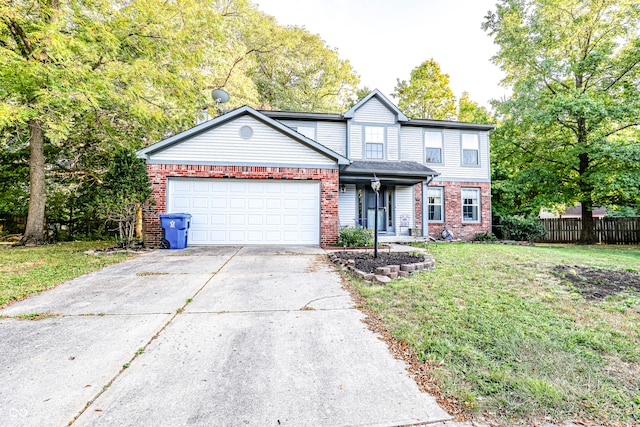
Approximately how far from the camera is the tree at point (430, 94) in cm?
2281

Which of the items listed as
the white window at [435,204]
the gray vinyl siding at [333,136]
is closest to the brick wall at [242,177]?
the gray vinyl siding at [333,136]

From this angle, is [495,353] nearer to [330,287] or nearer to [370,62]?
[330,287]

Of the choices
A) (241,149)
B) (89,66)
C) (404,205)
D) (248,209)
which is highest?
(89,66)

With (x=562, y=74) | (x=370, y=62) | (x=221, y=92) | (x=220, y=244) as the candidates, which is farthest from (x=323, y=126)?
(x=370, y=62)

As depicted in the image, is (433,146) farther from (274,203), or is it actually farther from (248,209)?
(248,209)

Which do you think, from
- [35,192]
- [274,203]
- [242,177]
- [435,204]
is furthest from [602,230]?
[35,192]

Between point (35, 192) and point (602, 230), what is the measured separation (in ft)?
85.3

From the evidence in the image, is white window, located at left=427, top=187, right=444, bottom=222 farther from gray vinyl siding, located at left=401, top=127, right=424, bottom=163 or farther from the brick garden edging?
the brick garden edging

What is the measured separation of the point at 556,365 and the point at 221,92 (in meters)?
12.5

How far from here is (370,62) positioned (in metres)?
23.3

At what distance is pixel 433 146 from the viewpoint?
1334 cm

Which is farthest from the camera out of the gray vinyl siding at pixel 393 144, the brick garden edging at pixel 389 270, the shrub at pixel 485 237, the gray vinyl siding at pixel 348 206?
the shrub at pixel 485 237

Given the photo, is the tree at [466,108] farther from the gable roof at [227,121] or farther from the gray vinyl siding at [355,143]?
the gable roof at [227,121]

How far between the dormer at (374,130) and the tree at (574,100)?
22.3ft
